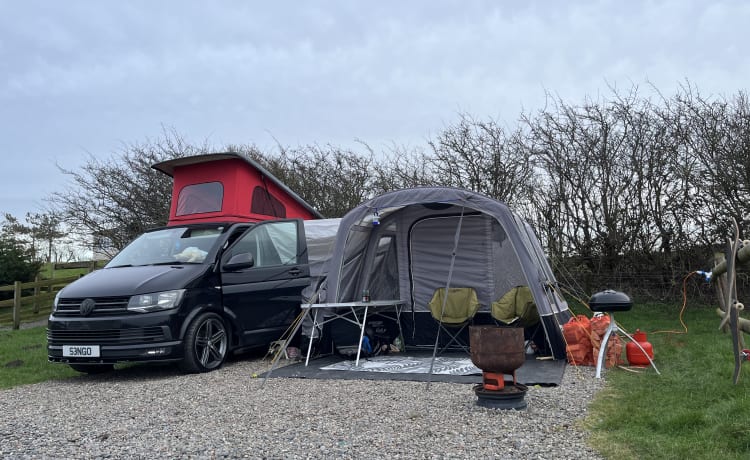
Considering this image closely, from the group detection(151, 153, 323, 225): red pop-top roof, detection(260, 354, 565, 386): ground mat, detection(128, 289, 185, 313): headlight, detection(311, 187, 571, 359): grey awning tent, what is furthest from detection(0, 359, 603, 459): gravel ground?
detection(151, 153, 323, 225): red pop-top roof

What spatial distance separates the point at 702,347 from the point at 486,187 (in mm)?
6134

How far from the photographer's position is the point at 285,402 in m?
5.04

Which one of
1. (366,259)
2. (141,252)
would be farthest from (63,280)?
(366,259)

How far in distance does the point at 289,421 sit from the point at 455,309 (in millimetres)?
3895

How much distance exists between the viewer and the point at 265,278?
7633 millimetres

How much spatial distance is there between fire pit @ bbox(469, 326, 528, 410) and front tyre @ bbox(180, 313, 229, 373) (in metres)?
3.28

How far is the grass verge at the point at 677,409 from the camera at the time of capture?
3408 mm

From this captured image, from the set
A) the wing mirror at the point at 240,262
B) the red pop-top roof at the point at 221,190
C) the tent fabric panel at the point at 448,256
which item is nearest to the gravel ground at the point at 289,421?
the wing mirror at the point at 240,262

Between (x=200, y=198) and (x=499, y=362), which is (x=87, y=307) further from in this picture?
(x=499, y=362)

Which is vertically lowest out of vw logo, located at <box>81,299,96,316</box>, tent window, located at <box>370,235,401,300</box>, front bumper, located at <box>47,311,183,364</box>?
front bumper, located at <box>47,311,183,364</box>

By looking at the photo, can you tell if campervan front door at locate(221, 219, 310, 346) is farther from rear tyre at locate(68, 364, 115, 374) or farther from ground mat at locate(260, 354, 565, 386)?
rear tyre at locate(68, 364, 115, 374)

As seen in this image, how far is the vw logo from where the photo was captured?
6289 mm

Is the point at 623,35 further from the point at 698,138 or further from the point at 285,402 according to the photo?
the point at 285,402

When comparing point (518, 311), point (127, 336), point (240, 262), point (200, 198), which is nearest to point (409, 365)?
point (518, 311)
